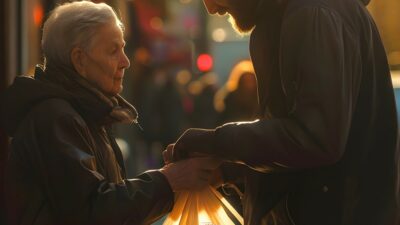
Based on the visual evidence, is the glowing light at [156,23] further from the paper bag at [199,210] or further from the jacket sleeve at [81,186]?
the jacket sleeve at [81,186]

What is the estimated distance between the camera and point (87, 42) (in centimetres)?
311

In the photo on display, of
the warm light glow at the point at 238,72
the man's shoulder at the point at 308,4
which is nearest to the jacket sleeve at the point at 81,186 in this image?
the man's shoulder at the point at 308,4

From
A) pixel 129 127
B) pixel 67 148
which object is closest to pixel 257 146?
pixel 67 148

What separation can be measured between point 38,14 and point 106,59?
446 centimetres

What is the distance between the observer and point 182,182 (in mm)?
2918

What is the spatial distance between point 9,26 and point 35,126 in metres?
3.10

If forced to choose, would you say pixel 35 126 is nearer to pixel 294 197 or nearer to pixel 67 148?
pixel 67 148

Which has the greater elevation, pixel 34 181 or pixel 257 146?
pixel 257 146

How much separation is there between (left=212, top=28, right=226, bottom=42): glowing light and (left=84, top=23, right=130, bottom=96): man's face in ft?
45.8

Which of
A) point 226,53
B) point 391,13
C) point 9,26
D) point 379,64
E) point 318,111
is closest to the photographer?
point 318,111

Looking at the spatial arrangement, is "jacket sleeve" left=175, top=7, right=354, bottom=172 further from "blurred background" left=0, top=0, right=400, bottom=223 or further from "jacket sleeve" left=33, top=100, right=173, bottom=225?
"blurred background" left=0, top=0, right=400, bottom=223

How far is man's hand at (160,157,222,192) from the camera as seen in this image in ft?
9.48

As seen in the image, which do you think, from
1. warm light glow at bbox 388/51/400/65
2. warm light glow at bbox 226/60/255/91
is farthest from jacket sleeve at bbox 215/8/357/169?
warm light glow at bbox 388/51/400/65

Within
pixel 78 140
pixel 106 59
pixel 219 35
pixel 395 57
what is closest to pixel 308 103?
pixel 78 140
